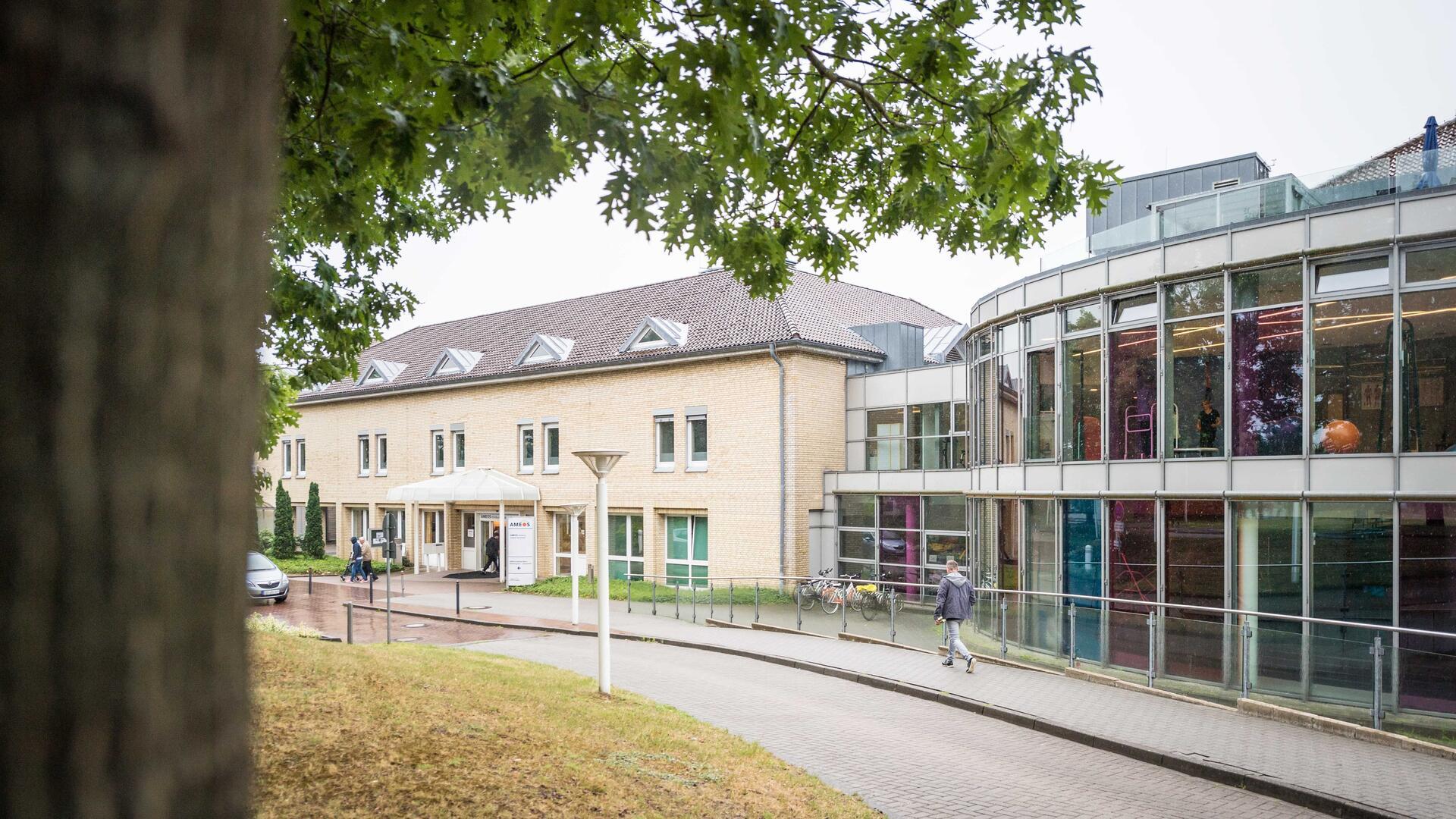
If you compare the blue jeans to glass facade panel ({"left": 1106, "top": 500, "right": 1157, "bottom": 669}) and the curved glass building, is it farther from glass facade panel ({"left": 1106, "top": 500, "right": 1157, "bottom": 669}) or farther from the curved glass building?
glass facade panel ({"left": 1106, "top": 500, "right": 1157, "bottom": 669})

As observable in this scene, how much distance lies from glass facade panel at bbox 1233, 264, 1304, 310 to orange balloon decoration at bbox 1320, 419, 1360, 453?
1.83 m

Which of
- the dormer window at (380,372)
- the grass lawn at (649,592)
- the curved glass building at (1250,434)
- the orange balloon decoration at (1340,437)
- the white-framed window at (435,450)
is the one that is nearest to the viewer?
the curved glass building at (1250,434)

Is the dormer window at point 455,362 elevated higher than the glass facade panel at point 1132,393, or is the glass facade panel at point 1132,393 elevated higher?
the dormer window at point 455,362

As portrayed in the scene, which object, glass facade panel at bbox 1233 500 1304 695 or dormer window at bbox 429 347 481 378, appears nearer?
glass facade panel at bbox 1233 500 1304 695

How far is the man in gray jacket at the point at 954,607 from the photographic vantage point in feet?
49.8

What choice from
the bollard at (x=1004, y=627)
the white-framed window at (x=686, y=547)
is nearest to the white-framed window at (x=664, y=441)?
the white-framed window at (x=686, y=547)

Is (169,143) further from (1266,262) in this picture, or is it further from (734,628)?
(734,628)

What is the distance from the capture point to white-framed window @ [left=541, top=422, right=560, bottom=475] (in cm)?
3350

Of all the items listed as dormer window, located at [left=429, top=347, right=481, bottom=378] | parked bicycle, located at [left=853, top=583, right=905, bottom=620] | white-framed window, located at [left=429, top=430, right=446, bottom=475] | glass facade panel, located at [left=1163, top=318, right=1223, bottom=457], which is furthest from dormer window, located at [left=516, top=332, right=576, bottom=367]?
glass facade panel, located at [left=1163, top=318, right=1223, bottom=457]

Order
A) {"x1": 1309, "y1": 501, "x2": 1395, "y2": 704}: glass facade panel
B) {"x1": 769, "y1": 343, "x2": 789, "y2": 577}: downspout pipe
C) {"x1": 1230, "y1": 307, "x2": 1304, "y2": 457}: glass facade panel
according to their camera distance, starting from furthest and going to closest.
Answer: {"x1": 769, "y1": 343, "x2": 789, "y2": 577}: downspout pipe, {"x1": 1230, "y1": 307, "x2": 1304, "y2": 457}: glass facade panel, {"x1": 1309, "y1": 501, "x2": 1395, "y2": 704}: glass facade panel

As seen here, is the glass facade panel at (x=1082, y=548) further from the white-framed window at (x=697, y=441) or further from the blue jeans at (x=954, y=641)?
the white-framed window at (x=697, y=441)

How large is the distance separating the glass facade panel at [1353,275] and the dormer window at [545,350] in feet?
78.9

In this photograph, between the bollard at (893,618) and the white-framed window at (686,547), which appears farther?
the white-framed window at (686,547)

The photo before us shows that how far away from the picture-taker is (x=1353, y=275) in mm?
13555
